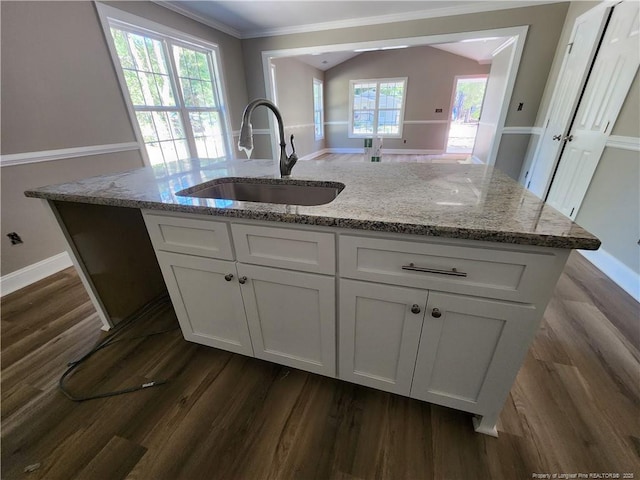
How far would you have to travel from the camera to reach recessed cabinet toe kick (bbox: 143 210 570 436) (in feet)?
2.60

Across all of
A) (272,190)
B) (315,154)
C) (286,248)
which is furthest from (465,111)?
(286,248)

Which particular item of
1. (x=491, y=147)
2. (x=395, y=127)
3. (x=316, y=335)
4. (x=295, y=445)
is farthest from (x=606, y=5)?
(x=395, y=127)

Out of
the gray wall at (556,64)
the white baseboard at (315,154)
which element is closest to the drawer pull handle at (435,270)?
the gray wall at (556,64)

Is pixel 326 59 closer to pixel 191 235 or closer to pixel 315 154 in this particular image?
pixel 315 154

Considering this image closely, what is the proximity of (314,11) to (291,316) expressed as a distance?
4.13 metres

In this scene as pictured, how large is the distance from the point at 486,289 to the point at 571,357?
1.15 meters

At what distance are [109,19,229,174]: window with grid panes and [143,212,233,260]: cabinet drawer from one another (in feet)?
5.40

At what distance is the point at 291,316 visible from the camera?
3.63 ft

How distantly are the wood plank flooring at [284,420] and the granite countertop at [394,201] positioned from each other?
2.86 feet

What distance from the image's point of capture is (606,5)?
2.29 meters

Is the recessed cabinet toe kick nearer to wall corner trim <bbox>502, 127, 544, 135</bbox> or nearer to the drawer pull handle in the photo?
the drawer pull handle

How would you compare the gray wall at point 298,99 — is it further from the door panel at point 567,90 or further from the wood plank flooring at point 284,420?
the wood plank flooring at point 284,420

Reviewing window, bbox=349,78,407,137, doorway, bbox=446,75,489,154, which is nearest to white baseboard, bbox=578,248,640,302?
doorway, bbox=446,75,489,154

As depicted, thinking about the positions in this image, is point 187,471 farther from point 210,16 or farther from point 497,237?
point 210,16
